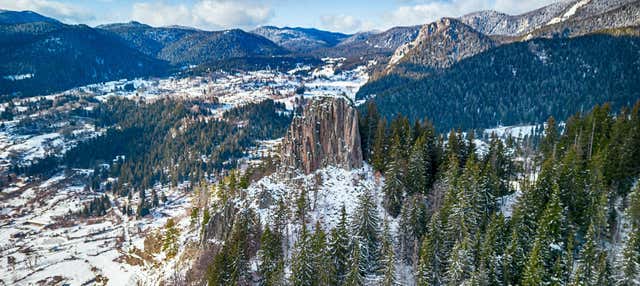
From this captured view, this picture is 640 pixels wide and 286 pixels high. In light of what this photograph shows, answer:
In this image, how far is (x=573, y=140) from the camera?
86.2 m

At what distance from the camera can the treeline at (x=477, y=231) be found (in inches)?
2274

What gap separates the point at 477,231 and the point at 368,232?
17.4 m

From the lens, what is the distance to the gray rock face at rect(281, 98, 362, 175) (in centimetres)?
9381

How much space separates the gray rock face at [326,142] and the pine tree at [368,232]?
927 inches

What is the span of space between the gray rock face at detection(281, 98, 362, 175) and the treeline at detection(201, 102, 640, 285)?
11.9 meters

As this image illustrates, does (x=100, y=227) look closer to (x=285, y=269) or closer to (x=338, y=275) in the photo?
(x=285, y=269)

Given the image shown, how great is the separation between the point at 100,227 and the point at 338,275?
115396mm

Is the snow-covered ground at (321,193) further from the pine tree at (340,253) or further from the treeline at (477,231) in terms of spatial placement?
the pine tree at (340,253)

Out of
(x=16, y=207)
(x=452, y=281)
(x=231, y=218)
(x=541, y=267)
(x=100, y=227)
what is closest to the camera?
(x=541, y=267)

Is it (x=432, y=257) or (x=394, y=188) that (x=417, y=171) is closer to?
(x=394, y=188)

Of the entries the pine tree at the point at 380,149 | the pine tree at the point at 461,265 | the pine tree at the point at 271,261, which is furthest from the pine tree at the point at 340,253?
the pine tree at the point at 380,149

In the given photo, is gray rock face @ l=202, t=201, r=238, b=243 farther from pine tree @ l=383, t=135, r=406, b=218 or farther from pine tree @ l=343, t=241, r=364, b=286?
pine tree @ l=383, t=135, r=406, b=218

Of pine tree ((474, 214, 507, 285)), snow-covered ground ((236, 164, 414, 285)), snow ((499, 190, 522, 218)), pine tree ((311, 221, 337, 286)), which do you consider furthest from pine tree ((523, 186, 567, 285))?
pine tree ((311, 221, 337, 286))

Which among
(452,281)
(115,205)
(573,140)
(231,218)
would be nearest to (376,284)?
(452,281)
